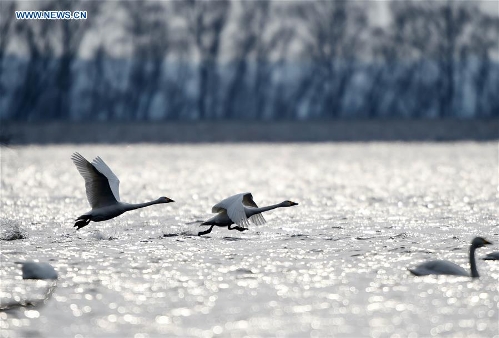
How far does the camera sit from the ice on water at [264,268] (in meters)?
11.0

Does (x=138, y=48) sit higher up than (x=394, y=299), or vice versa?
(x=138, y=48)

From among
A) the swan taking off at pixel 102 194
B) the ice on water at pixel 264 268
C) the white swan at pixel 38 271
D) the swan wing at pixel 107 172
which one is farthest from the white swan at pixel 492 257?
the white swan at pixel 38 271

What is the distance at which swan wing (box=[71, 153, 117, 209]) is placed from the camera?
16641mm

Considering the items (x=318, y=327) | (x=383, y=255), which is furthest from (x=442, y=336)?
(x=383, y=255)

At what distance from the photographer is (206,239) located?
58.9 feet

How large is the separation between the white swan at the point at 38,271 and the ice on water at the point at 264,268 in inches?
5.2

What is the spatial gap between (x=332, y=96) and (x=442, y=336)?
7044 centimetres

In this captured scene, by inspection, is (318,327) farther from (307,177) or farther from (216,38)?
(216,38)

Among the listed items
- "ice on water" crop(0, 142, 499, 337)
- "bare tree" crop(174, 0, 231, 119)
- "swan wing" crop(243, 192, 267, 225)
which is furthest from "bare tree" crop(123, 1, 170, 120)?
"swan wing" crop(243, 192, 267, 225)

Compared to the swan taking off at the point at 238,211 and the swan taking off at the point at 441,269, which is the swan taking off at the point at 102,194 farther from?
the swan taking off at the point at 441,269

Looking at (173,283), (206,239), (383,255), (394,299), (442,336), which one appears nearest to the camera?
(442,336)

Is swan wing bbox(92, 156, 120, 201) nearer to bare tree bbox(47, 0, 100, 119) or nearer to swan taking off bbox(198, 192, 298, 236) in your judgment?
swan taking off bbox(198, 192, 298, 236)

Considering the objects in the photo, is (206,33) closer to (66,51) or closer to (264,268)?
(66,51)

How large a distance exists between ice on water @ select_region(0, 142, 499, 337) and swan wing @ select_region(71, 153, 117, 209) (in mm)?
686
